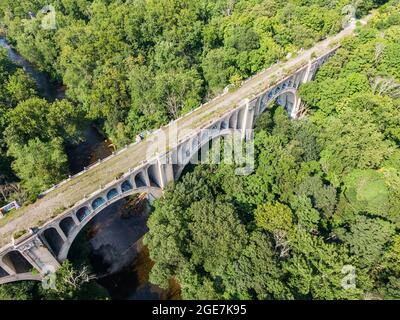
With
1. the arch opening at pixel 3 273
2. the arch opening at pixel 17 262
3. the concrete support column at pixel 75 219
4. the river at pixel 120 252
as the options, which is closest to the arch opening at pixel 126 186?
the concrete support column at pixel 75 219

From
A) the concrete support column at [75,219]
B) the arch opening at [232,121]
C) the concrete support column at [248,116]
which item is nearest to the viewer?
the concrete support column at [75,219]

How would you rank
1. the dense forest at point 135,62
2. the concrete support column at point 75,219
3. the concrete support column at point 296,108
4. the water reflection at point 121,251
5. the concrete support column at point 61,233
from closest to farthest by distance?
1. the concrete support column at point 61,233
2. the concrete support column at point 75,219
3. the water reflection at point 121,251
4. the dense forest at point 135,62
5. the concrete support column at point 296,108

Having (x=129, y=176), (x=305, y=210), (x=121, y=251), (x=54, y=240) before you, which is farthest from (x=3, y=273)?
(x=305, y=210)

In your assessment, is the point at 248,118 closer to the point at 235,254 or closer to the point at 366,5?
the point at 235,254

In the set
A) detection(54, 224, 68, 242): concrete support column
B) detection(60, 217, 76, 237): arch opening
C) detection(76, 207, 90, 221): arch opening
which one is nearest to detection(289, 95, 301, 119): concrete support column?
detection(76, 207, 90, 221): arch opening

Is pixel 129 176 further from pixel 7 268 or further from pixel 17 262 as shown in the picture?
pixel 7 268

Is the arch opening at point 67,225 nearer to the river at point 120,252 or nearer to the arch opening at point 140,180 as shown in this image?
the river at point 120,252
